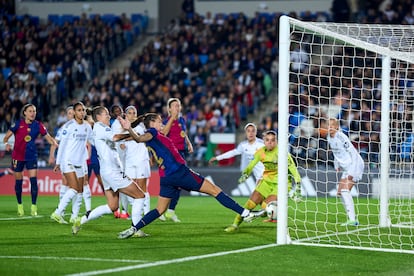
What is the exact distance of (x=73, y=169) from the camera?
14.7m

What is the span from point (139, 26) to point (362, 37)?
23.9 m

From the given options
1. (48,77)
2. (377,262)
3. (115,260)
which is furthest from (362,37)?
(48,77)

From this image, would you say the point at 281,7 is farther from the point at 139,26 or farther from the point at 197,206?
the point at 197,206

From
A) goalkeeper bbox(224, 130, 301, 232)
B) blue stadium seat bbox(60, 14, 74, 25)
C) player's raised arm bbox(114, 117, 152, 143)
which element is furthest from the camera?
blue stadium seat bbox(60, 14, 74, 25)

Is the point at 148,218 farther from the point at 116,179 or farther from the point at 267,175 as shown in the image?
the point at 267,175

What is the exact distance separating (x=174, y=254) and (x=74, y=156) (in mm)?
4648

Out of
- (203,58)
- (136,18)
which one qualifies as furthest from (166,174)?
(136,18)

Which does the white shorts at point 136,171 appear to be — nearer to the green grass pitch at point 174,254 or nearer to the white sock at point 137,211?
the green grass pitch at point 174,254

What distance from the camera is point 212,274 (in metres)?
9.11

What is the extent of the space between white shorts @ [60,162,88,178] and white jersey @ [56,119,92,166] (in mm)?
54

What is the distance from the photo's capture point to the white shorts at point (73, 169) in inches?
577

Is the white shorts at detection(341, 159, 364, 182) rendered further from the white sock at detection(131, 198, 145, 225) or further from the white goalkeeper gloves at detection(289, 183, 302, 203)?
the white sock at detection(131, 198, 145, 225)

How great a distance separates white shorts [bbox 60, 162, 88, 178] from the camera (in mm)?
14656

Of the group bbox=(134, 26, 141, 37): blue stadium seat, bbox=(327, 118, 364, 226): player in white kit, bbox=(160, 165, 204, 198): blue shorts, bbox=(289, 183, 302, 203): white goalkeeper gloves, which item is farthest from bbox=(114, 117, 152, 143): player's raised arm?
bbox=(134, 26, 141, 37): blue stadium seat
